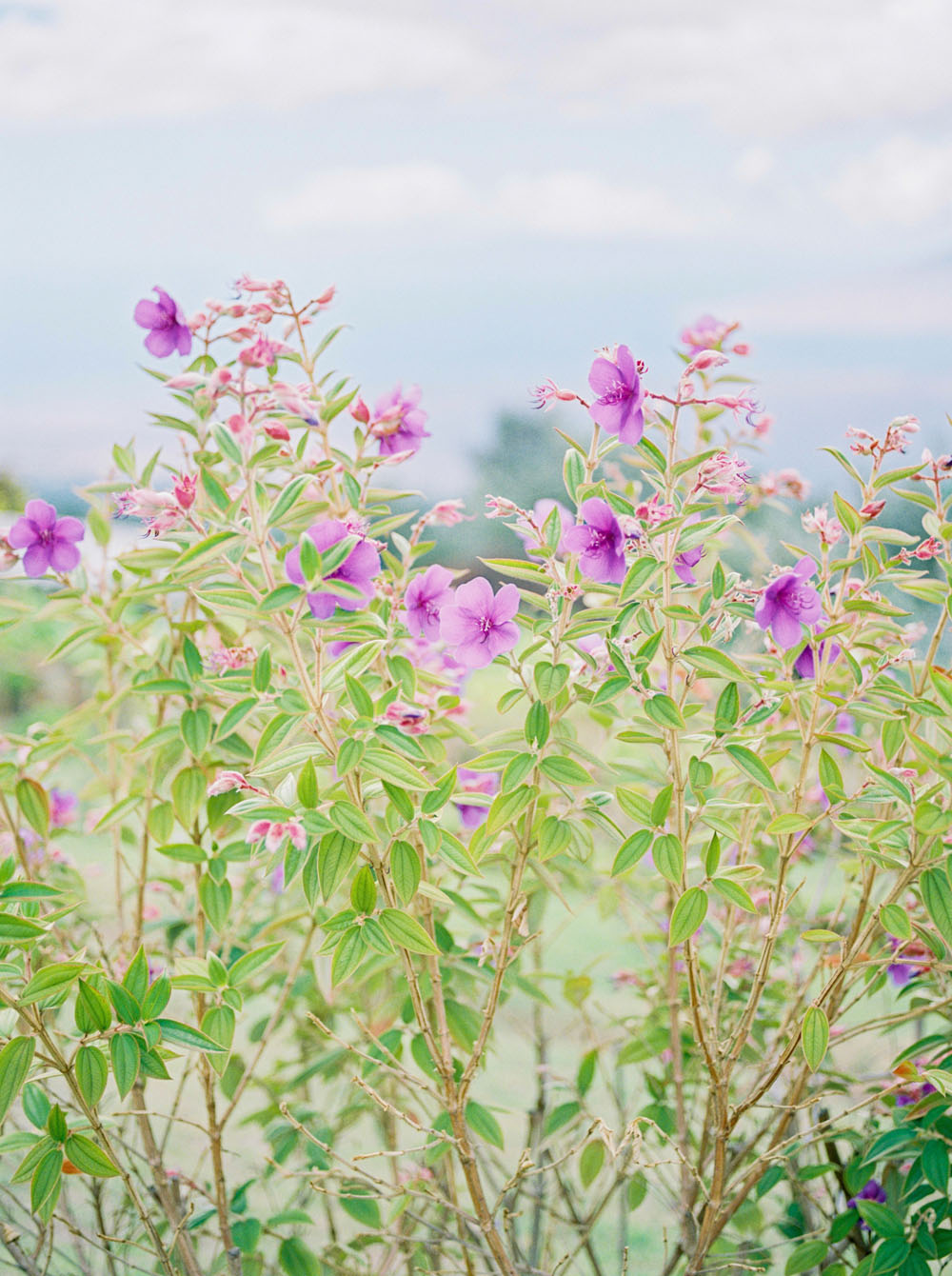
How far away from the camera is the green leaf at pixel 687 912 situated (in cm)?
68

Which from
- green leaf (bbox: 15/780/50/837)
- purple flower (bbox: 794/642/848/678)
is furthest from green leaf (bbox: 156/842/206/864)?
purple flower (bbox: 794/642/848/678)

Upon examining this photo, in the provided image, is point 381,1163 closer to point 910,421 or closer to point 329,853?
point 329,853

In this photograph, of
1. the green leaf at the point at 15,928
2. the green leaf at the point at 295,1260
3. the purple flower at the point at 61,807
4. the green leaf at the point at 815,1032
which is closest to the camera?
the green leaf at the point at 15,928

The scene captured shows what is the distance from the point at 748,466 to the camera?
68 centimetres

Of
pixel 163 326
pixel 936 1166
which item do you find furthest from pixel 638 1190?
pixel 163 326

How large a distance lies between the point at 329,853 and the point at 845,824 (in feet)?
1.06

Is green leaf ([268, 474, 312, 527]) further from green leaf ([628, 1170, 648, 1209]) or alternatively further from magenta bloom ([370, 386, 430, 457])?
green leaf ([628, 1170, 648, 1209])

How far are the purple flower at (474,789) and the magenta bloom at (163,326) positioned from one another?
369 millimetres

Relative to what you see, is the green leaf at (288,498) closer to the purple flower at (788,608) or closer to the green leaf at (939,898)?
the purple flower at (788,608)

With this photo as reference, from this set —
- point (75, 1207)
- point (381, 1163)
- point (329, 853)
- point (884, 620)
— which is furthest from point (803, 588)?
point (75, 1207)

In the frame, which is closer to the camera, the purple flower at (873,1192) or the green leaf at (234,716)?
the green leaf at (234,716)

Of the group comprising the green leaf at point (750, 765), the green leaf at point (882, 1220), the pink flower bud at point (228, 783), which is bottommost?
the green leaf at point (882, 1220)

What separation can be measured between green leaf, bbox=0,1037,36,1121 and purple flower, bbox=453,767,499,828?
34 cm

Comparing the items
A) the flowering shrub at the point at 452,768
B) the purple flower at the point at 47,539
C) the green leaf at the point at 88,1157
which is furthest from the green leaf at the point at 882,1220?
the purple flower at the point at 47,539
